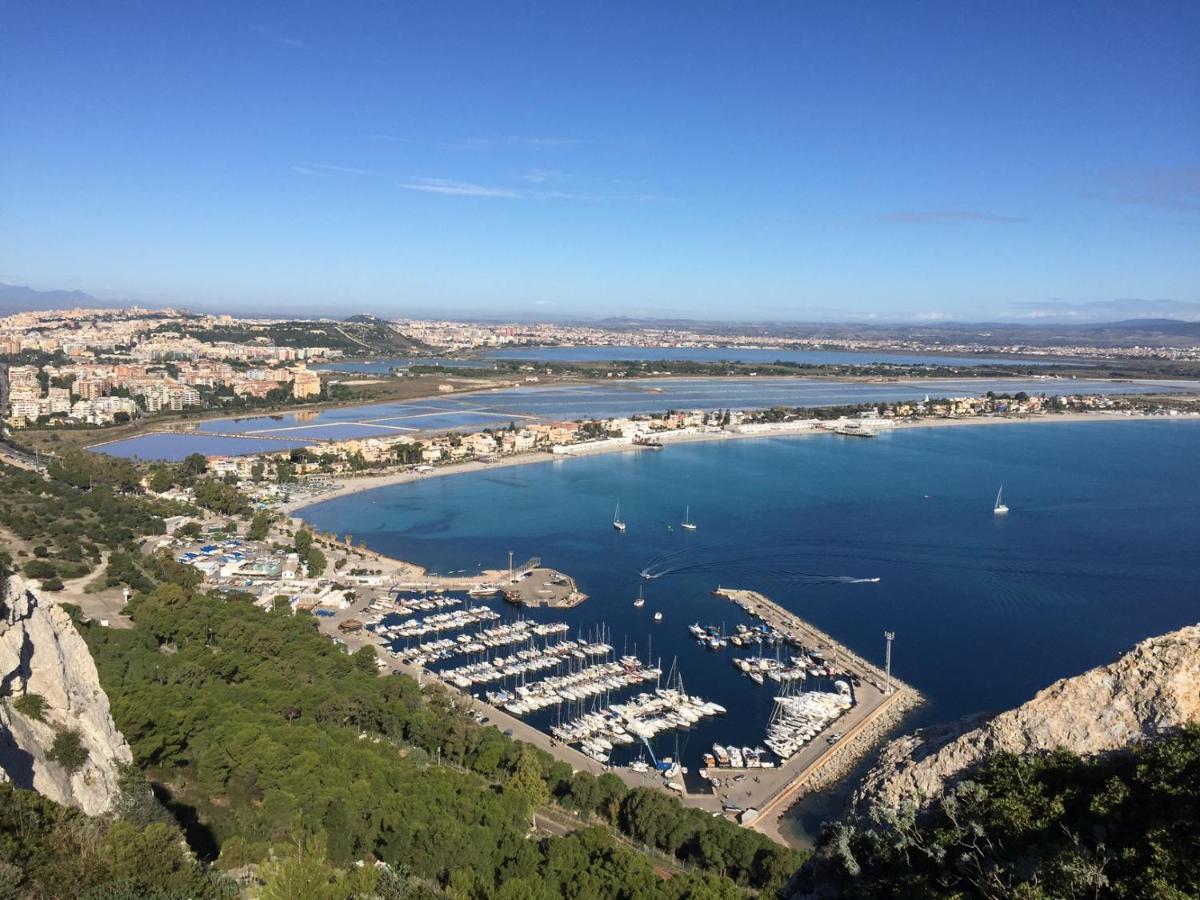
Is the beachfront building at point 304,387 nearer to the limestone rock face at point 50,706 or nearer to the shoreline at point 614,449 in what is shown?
the shoreline at point 614,449

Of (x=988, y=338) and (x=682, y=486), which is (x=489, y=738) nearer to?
(x=682, y=486)

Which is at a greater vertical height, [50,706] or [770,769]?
[50,706]

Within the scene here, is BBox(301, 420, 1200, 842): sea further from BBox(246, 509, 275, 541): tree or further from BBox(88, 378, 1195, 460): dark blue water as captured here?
BBox(88, 378, 1195, 460): dark blue water

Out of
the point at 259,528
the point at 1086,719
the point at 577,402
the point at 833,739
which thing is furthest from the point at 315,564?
the point at 577,402

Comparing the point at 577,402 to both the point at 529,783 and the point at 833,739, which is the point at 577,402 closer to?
the point at 833,739

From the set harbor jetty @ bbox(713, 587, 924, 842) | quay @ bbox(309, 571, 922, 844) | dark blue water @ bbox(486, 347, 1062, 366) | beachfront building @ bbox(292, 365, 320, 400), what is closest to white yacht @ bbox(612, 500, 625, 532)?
harbor jetty @ bbox(713, 587, 924, 842)

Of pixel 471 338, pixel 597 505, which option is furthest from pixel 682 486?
pixel 471 338
